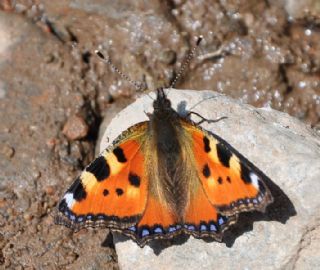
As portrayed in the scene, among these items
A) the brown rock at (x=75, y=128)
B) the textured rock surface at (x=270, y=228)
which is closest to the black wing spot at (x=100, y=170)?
the textured rock surface at (x=270, y=228)

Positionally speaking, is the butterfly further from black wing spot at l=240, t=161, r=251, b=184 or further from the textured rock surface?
the textured rock surface

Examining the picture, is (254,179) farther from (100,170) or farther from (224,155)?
(100,170)

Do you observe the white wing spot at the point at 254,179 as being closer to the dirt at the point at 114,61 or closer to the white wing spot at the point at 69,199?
the white wing spot at the point at 69,199

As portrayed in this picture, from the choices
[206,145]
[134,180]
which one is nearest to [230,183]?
[206,145]

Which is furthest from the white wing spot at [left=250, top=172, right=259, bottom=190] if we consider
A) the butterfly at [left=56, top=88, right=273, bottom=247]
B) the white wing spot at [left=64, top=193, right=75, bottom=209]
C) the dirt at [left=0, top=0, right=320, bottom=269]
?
the dirt at [left=0, top=0, right=320, bottom=269]

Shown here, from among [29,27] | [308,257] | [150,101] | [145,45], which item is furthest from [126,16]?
[308,257]

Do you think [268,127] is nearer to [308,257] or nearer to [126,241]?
[308,257]

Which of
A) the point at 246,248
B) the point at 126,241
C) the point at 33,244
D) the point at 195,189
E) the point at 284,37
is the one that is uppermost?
the point at 284,37
